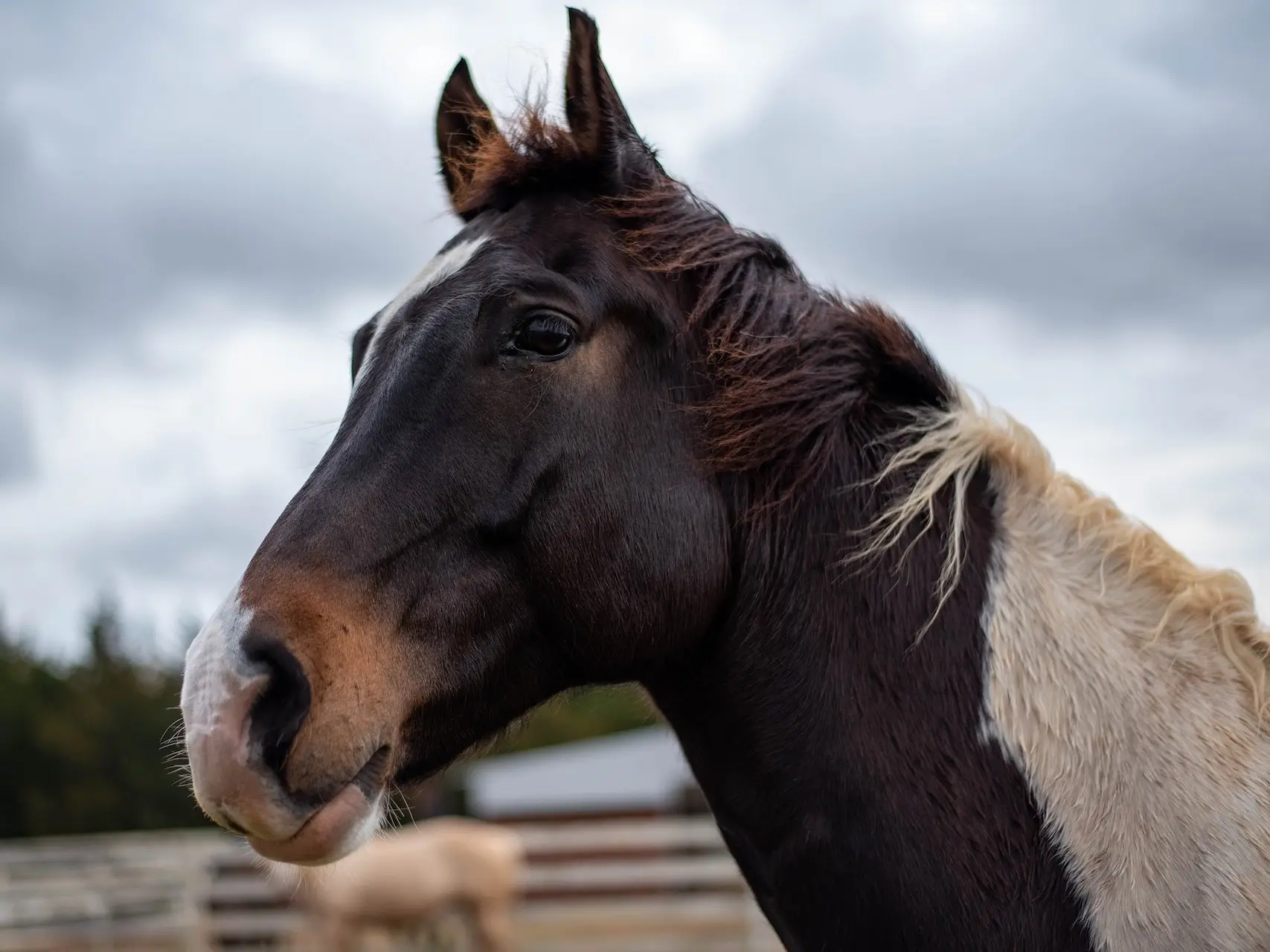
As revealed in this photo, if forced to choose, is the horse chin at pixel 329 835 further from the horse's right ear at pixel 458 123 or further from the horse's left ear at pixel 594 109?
the horse's right ear at pixel 458 123

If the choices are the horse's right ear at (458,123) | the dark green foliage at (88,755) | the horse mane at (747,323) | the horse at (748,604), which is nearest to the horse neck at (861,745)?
the horse at (748,604)

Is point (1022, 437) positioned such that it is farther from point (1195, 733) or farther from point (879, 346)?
point (1195, 733)

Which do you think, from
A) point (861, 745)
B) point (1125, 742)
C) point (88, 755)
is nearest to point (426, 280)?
point (861, 745)

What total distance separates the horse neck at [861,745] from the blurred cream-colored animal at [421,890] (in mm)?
9684

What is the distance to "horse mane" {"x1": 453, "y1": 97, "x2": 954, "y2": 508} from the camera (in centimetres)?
215

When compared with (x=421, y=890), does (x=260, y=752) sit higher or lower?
higher

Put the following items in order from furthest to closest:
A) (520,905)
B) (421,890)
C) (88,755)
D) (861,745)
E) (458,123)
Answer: (88,755) < (520,905) < (421,890) < (458,123) < (861,745)

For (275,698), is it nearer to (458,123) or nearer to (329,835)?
(329,835)

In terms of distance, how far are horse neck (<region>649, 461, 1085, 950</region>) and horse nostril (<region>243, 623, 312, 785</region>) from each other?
74 cm

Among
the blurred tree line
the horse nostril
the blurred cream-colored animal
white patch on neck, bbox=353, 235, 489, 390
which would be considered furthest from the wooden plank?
the blurred tree line

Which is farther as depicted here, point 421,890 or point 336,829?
point 421,890

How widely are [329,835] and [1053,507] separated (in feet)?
4.91

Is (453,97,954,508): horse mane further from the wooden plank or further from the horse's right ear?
the wooden plank

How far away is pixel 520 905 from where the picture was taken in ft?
44.4
